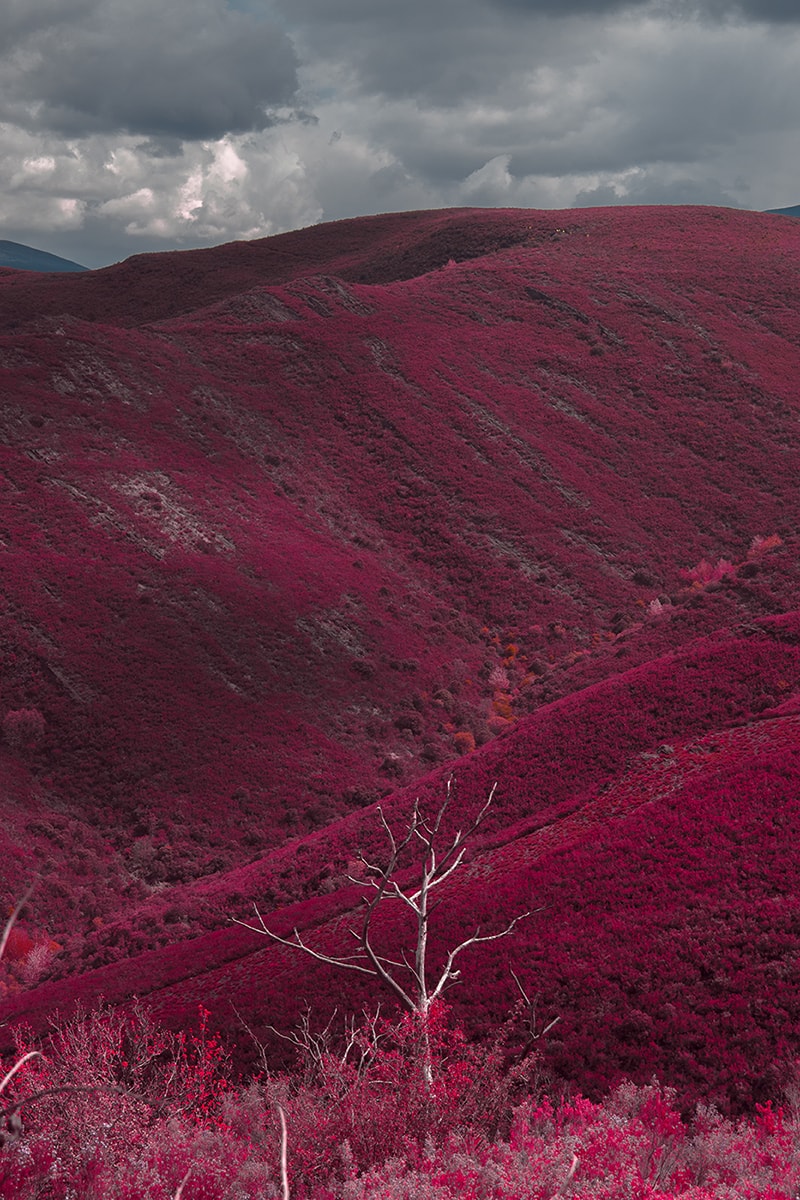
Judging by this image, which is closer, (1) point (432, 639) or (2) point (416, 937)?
(2) point (416, 937)

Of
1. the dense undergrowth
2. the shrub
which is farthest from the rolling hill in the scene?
the dense undergrowth

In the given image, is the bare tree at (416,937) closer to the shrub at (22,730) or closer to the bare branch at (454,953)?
the bare branch at (454,953)

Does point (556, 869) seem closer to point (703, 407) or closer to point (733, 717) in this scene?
point (733, 717)

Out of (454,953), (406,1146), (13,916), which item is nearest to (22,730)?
(454,953)

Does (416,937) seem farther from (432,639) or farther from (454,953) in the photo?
(432,639)

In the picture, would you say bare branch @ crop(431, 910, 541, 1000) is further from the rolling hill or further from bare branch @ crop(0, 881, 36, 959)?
bare branch @ crop(0, 881, 36, 959)

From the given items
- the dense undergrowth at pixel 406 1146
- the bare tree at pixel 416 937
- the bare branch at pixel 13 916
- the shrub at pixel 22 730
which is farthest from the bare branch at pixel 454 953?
the shrub at pixel 22 730
